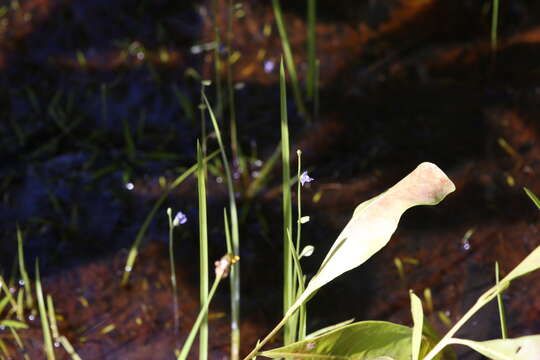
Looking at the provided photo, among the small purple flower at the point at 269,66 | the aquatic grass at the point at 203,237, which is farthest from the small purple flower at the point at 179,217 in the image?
the small purple flower at the point at 269,66

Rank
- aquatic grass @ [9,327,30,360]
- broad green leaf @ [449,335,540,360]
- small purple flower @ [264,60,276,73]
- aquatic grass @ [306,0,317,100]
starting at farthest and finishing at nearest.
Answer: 1. small purple flower @ [264,60,276,73]
2. aquatic grass @ [306,0,317,100]
3. aquatic grass @ [9,327,30,360]
4. broad green leaf @ [449,335,540,360]

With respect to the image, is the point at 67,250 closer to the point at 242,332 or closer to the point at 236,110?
the point at 242,332

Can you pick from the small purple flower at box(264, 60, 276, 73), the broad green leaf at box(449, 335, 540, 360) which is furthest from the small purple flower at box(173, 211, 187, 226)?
the small purple flower at box(264, 60, 276, 73)

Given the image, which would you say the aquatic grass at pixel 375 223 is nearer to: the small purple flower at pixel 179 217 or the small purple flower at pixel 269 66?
the small purple flower at pixel 179 217

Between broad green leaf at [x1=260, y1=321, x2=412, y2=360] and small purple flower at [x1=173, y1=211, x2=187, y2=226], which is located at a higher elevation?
small purple flower at [x1=173, y1=211, x2=187, y2=226]

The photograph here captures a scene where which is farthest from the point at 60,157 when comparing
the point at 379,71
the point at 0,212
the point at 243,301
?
the point at 379,71

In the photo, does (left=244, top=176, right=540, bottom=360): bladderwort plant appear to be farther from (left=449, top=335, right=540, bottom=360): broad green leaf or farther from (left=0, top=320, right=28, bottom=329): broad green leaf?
(left=0, top=320, right=28, bottom=329): broad green leaf

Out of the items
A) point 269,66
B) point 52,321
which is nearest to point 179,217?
point 52,321
